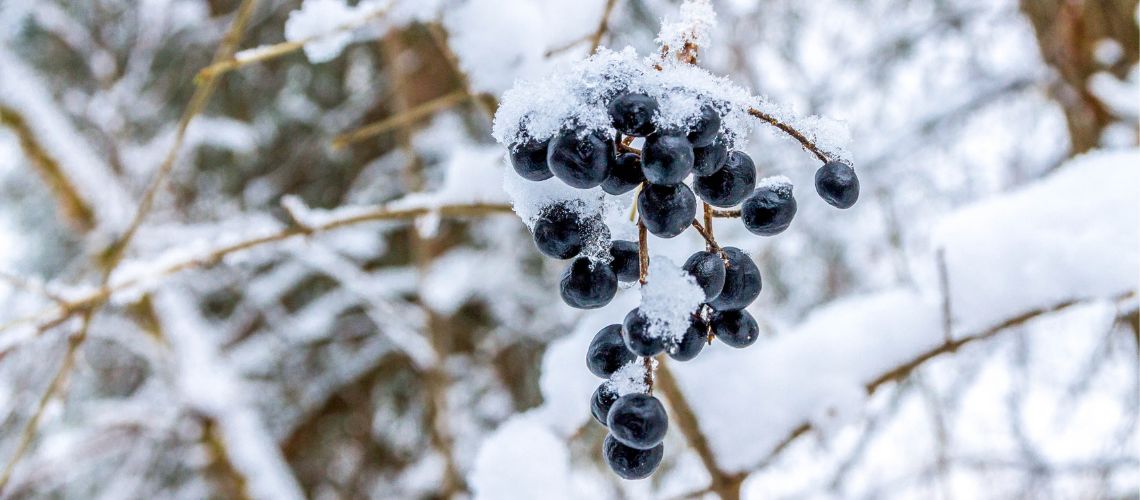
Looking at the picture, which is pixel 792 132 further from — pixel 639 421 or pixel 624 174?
pixel 639 421

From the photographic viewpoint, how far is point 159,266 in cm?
101

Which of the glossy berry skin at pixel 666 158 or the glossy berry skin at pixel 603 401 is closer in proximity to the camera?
the glossy berry skin at pixel 666 158

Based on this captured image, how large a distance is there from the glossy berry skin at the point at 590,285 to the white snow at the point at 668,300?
0.04 metres

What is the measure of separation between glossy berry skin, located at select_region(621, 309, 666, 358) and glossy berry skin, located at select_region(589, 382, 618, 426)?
0.29ft

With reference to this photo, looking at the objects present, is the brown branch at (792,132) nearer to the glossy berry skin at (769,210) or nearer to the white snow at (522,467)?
the glossy berry skin at (769,210)

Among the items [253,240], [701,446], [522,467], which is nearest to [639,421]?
[522,467]

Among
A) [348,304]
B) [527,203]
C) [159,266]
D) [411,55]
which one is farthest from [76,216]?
[527,203]

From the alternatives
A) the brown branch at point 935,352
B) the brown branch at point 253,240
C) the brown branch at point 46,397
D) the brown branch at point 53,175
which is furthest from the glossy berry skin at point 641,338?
the brown branch at point 53,175

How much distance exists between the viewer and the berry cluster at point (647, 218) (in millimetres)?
476

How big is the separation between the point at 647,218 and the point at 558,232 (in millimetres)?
70

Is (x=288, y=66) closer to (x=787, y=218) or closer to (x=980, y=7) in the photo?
(x=980, y=7)

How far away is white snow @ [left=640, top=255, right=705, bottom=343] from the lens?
1.57ft

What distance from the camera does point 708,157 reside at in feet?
1.71

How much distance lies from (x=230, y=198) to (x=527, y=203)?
4.24 meters
